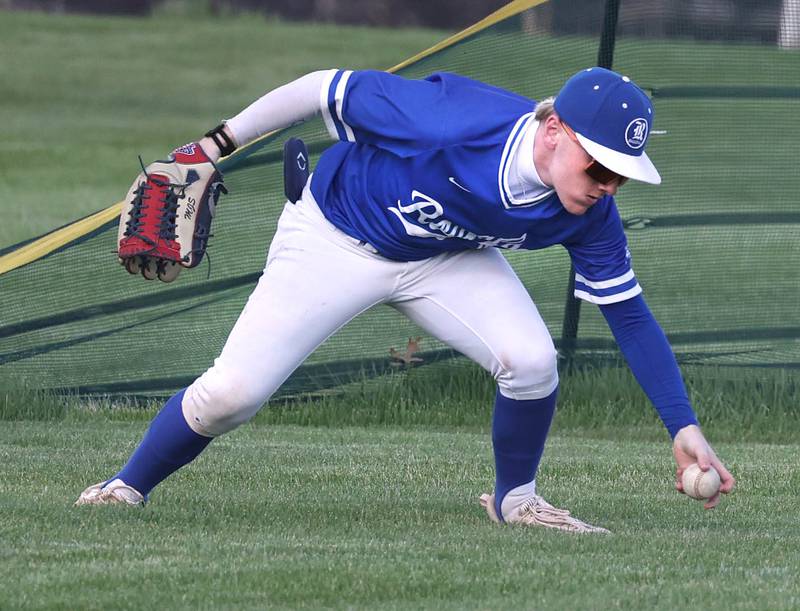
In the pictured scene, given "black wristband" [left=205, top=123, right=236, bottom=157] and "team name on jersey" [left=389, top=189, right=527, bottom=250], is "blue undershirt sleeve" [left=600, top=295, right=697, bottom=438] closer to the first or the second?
"team name on jersey" [left=389, top=189, right=527, bottom=250]

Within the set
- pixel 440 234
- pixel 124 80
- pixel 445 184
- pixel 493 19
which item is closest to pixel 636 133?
pixel 445 184

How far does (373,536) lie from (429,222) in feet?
3.30

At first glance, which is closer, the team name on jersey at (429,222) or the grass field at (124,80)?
the team name on jersey at (429,222)

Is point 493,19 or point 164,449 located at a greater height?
point 493,19

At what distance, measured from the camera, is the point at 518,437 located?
544 cm

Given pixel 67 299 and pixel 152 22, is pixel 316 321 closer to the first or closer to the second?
pixel 67 299

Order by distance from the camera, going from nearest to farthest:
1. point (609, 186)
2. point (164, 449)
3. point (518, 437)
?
point (609, 186) < point (164, 449) < point (518, 437)

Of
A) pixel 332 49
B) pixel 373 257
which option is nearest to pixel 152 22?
pixel 332 49

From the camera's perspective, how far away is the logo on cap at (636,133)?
479 cm

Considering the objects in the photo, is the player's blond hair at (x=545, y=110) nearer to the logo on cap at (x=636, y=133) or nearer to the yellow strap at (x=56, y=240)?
the logo on cap at (x=636, y=133)

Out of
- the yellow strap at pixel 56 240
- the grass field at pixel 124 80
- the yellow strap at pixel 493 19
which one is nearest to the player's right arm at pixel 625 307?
the yellow strap at pixel 56 240

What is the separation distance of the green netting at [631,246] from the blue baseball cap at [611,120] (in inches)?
137

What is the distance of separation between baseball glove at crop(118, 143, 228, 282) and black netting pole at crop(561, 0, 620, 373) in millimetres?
3864

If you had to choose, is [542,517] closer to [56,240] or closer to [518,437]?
[518,437]
